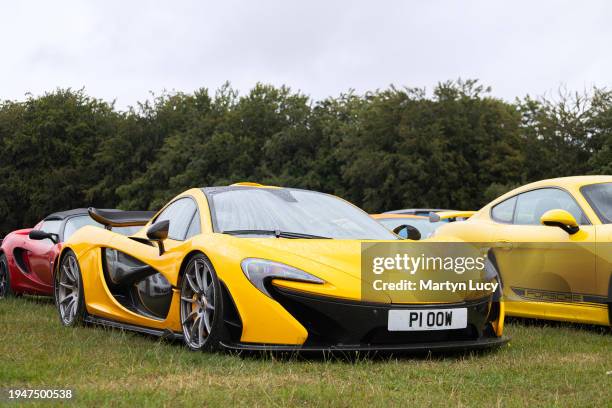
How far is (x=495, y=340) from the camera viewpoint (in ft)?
19.3

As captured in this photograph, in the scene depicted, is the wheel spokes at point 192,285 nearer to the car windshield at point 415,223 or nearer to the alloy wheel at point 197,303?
the alloy wheel at point 197,303

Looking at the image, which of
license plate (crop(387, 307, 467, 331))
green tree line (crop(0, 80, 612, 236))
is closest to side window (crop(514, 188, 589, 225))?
license plate (crop(387, 307, 467, 331))

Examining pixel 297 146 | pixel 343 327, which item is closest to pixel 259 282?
pixel 343 327

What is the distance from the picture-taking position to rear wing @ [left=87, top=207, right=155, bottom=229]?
819 centimetres

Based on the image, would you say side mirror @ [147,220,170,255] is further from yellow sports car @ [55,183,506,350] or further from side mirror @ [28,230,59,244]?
side mirror @ [28,230,59,244]

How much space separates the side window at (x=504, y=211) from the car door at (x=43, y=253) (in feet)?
17.9

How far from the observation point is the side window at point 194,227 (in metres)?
6.40

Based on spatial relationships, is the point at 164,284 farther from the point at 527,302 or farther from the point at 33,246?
the point at 33,246

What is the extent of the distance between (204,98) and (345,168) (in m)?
17.9

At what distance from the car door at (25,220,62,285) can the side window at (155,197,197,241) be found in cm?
413

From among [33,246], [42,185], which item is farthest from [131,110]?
[33,246]

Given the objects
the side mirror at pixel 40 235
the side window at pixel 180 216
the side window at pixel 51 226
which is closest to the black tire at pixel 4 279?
the side window at pixel 51 226

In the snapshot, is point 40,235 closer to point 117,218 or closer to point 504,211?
point 117,218

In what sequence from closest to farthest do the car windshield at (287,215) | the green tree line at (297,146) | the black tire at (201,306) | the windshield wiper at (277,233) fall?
the black tire at (201,306)
the windshield wiper at (277,233)
the car windshield at (287,215)
the green tree line at (297,146)
